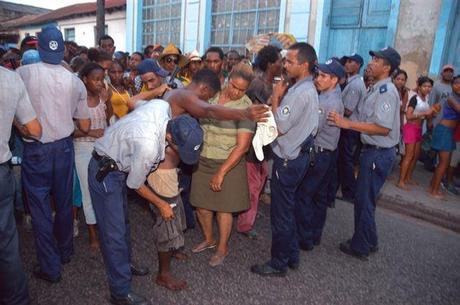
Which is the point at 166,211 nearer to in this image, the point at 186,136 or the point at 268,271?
the point at 186,136

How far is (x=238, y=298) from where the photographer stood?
2941 mm

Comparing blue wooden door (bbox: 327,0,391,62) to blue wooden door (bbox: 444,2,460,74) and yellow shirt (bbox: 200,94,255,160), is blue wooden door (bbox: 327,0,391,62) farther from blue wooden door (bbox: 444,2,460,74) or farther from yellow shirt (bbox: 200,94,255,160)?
yellow shirt (bbox: 200,94,255,160)

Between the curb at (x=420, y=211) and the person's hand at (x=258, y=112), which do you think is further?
the curb at (x=420, y=211)

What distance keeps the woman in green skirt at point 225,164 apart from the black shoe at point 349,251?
119 centimetres

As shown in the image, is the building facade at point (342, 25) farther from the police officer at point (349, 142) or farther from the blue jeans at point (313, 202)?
the blue jeans at point (313, 202)

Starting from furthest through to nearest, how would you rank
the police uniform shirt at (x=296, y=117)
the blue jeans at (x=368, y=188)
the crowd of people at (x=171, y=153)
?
the blue jeans at (x=368, y=188), the police uniform shirt at (x=296, y=117), the crowd of people at (x=171, y=153)

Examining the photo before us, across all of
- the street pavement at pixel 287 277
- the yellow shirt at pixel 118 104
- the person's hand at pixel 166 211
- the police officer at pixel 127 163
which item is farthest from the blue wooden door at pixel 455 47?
the person's hand at pixel 166 211

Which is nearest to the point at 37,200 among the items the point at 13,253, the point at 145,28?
the point at 13,253

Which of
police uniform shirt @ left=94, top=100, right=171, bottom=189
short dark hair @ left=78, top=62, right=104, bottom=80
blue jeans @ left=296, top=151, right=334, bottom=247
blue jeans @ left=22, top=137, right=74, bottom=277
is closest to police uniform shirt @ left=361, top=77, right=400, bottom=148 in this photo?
blue jeans @ left=296, top=151, right=334, bottom=247

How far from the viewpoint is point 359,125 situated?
3414 mm

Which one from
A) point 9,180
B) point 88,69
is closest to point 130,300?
point 9,180

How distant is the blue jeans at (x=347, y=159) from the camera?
5324 millimetres

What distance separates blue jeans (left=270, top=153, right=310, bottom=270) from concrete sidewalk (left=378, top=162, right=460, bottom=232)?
2797 millimetres

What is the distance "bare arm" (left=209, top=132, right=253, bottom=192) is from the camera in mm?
3188
